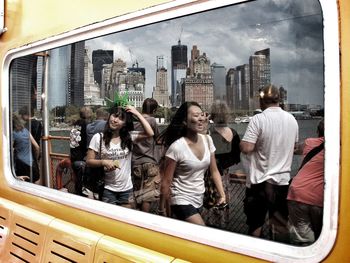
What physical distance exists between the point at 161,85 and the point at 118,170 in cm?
60

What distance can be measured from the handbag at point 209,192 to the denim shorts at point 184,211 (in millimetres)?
53

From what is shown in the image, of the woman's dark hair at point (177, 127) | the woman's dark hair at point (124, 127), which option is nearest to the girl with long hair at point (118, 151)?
the woman's dark hair at point (124, 127)

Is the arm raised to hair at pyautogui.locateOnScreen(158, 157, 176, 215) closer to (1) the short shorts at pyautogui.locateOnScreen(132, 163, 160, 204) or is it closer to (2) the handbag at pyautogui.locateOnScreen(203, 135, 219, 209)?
(1) the short shorts at pyautogui.locateOnScreen(132, 163, 160, 204)

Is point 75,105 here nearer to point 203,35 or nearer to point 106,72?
point 106,72

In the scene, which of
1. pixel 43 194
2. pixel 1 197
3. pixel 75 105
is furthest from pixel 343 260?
pixel 1 197

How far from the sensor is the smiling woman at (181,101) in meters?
1.31

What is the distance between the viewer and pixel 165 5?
64.2 inches

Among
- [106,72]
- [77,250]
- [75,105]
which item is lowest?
[77,250]

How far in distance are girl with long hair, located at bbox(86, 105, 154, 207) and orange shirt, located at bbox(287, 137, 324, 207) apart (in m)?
0.81

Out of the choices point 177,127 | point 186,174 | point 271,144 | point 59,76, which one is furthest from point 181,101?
point 59,76

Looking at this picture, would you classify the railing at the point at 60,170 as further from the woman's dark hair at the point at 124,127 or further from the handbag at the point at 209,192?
the handbag at the point at 209,192

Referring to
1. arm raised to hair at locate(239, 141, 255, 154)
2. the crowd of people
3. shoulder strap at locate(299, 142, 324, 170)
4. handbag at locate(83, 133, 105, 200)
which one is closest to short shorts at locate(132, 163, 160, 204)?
the crowd of people

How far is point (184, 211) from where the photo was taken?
1.75 meters

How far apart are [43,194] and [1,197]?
1.86ft
